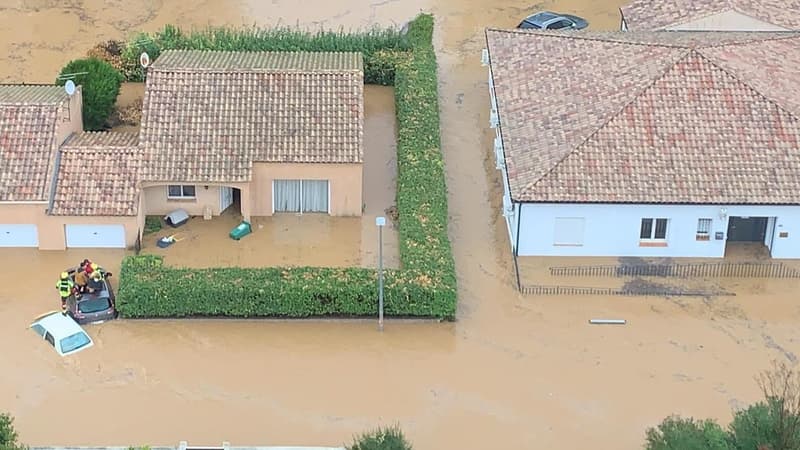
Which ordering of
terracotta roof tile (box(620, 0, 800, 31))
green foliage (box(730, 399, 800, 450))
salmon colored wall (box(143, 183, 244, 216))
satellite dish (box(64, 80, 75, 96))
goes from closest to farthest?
green foliage (box(730, 399, 800, 450))
salmon colored wall (box(143, 183, 244, 216))
satellite dish (box(64, 80, 75, 96))
terracotta roof tile (box(620, 0, 800, 31))

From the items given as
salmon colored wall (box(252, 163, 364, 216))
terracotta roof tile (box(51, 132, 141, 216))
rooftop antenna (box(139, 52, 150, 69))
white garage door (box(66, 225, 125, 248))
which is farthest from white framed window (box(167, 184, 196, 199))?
rooftop antenna (box(139, 52, 150, 69))

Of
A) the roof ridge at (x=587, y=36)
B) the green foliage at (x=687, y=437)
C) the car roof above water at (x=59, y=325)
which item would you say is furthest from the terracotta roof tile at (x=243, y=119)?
the green foliage at (x=687, y=437)

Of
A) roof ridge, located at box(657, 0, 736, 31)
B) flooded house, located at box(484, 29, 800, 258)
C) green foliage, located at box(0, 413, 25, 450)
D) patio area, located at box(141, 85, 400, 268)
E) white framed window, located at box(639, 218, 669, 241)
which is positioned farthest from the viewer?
roof ridge, located at box(657, 0, 736, 31)

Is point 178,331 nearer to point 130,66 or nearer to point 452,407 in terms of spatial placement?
point 452,407

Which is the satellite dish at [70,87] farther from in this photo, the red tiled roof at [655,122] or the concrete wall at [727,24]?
the concrete wall at [727,24]

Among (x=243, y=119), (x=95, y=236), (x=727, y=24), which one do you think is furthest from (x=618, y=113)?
(x=95, y=236)

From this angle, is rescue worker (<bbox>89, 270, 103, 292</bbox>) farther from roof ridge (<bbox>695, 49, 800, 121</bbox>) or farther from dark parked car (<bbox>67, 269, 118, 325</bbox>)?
roof ridge (<bbox>695, 49, 800, 121</bbox>)

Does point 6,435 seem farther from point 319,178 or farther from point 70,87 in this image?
point 70,87

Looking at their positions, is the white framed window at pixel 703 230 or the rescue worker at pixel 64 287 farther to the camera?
the white framed window at pixel 703 230
